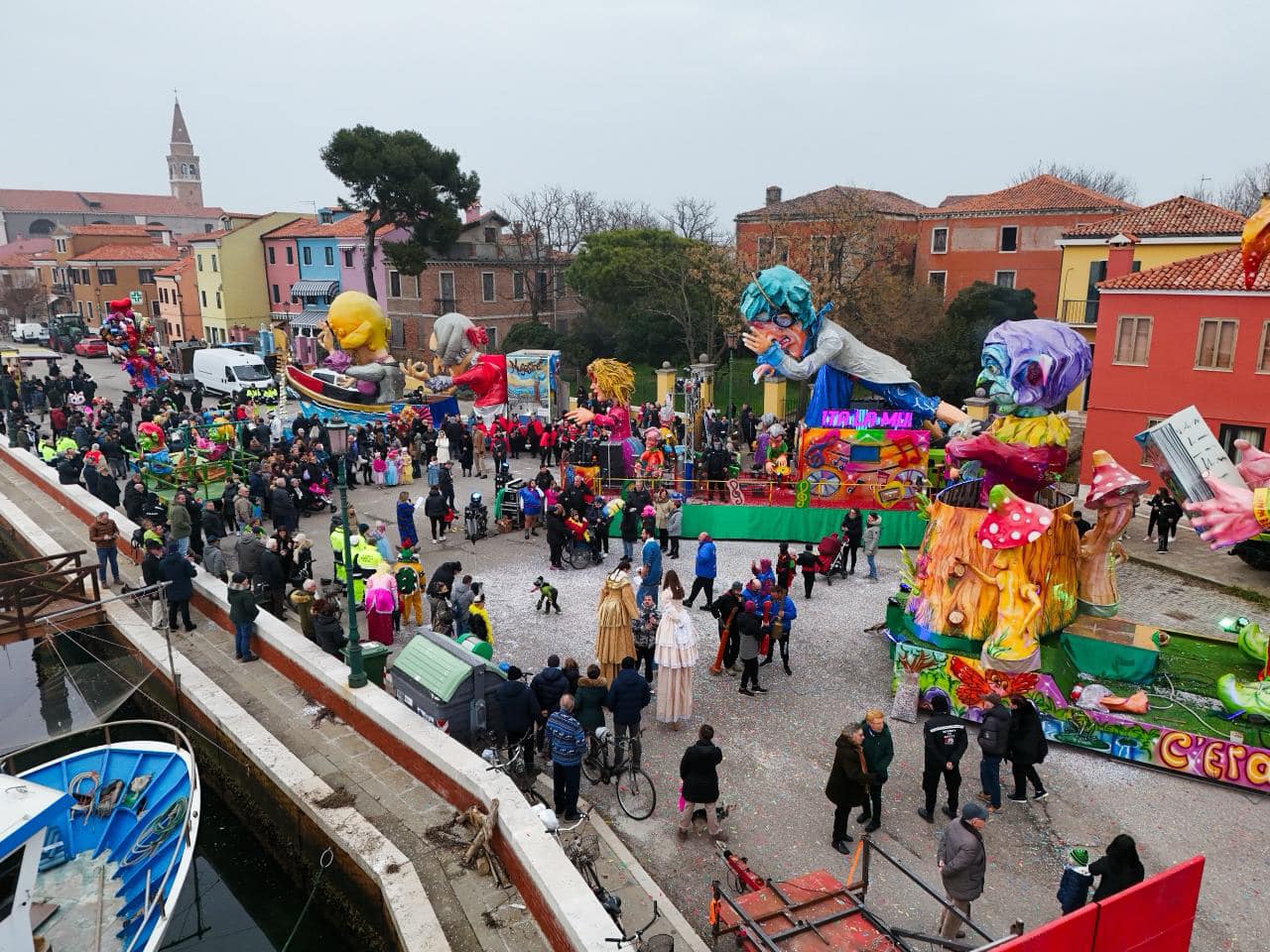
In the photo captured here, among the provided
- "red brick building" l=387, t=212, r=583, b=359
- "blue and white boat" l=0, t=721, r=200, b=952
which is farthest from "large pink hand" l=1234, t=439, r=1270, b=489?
"red brick building" l=387, t=212, r=583, b=359

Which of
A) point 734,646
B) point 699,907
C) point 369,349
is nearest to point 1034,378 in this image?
point 734,646

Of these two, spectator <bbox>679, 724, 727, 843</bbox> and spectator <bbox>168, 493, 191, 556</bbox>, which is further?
spectator <bbox>168, 493, 191, 556</bbox>

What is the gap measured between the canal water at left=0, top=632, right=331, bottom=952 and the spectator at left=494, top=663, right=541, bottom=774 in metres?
2.65

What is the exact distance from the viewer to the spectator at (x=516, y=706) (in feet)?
29.6

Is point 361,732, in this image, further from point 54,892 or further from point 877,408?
point 877,408

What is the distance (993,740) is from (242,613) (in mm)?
9581

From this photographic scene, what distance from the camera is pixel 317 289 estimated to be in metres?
44.7

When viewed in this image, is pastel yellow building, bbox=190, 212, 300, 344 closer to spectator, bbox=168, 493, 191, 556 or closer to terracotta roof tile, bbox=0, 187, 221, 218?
spectator, bbox=168, 493, 191, 556

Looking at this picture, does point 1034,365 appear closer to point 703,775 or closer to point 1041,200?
point 703,775

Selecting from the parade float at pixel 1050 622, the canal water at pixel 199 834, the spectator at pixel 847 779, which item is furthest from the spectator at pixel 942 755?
the canal water at pixel 199 834

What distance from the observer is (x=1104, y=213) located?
111 feet

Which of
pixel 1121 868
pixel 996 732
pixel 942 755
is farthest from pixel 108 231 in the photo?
pixel 1121 868

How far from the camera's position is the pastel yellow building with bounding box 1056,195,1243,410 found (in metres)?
23.9

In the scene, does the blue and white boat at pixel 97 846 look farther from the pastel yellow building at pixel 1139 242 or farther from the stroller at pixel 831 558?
the pastel yellow building at pixel 1139 242
